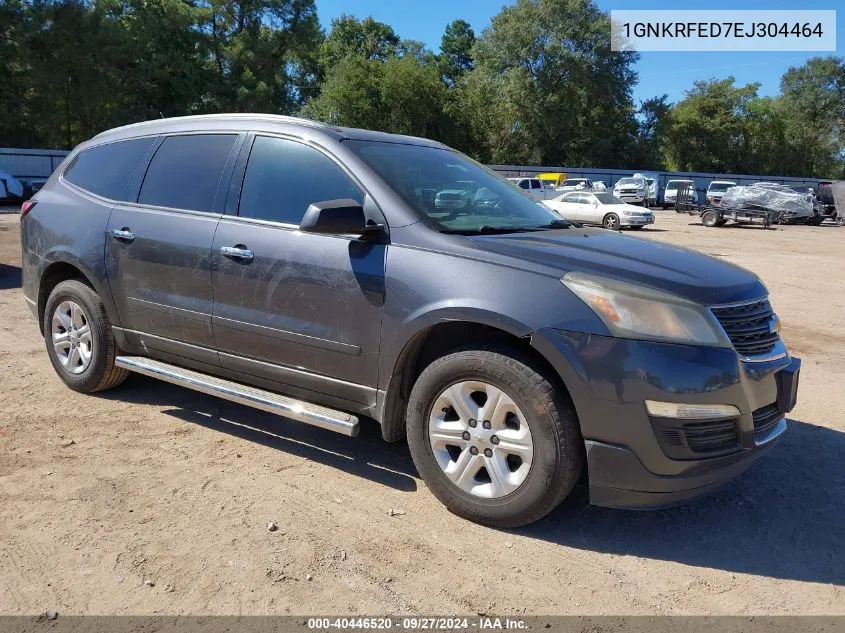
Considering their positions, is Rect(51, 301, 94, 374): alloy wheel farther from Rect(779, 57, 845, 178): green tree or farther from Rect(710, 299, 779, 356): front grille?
Rect(779, 57, 845, 178): green tree

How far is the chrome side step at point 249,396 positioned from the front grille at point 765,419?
1.83m

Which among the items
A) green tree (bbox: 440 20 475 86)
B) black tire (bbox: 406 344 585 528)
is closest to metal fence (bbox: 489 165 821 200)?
green tree (bbox: 440 20 475 86)

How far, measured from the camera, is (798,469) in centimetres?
399

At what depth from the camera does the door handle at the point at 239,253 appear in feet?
12.5

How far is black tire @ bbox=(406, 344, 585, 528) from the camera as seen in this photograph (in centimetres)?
299

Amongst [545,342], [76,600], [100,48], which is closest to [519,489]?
[545,342]

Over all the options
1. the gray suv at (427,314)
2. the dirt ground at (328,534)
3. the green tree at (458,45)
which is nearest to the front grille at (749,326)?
the gray suv at (427,314)

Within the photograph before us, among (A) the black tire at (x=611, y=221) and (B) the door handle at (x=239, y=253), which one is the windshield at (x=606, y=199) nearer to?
(A) the black tire at (x=611, y=221)

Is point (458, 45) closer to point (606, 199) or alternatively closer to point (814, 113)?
point (814, 113)

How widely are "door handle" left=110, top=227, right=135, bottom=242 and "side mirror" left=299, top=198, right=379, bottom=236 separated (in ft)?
5.01

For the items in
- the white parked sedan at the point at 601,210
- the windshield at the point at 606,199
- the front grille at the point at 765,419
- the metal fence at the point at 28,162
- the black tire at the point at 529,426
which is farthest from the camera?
the metal fence at the point at 28,162

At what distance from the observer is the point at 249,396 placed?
12.6ft

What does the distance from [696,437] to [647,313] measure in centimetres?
55

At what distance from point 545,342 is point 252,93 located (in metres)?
43.8
